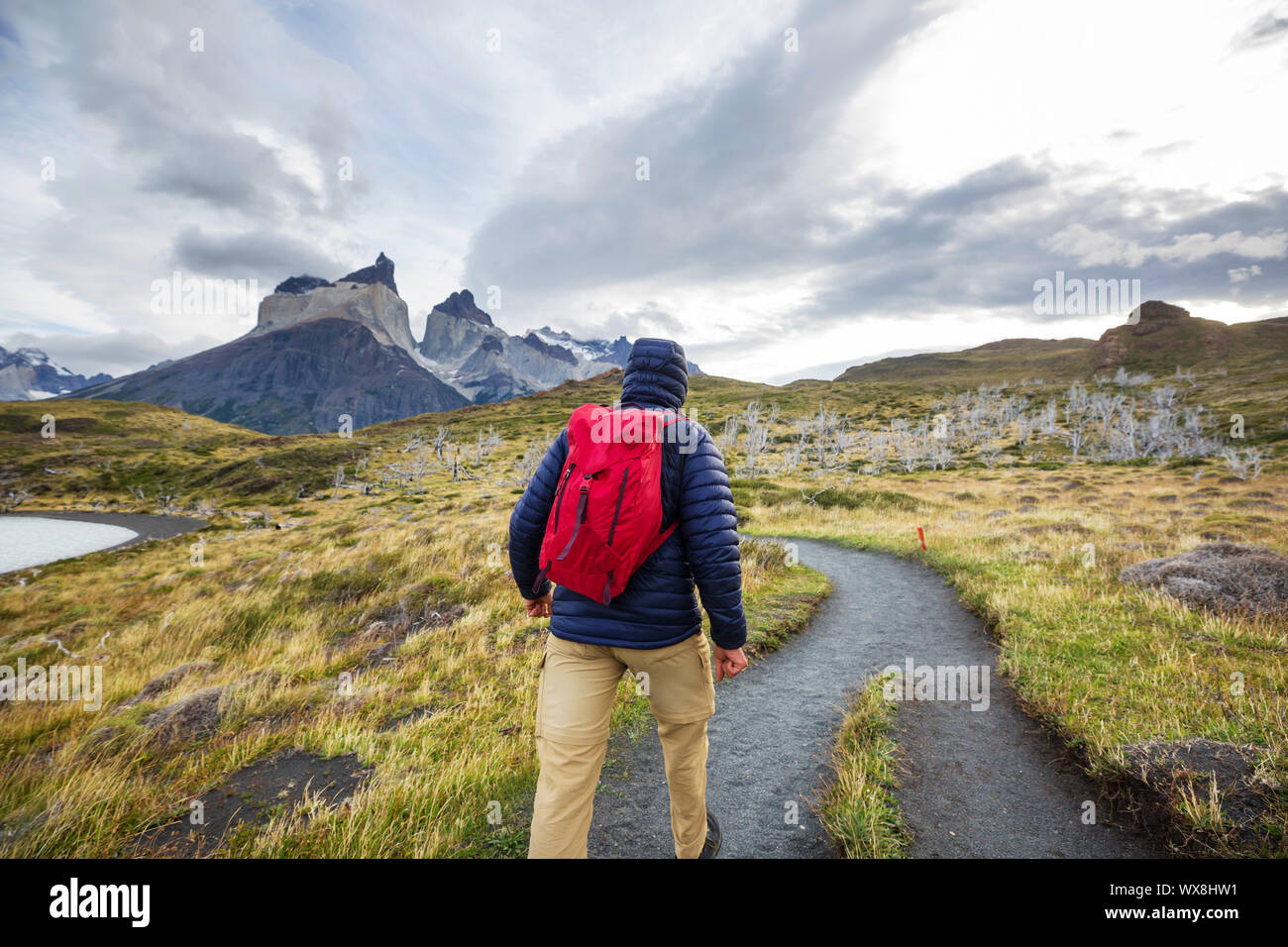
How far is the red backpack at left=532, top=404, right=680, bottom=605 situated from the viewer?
2.47m

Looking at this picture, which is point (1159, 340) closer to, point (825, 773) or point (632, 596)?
point (825, 773)

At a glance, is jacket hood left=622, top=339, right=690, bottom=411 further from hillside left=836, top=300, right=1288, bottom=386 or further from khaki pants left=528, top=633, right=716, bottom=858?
hillside left=836, top=300, right=1288, bottom=386

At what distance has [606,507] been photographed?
2.46m

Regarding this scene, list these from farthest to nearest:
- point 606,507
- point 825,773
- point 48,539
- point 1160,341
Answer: point 1160,341 < point 48,539 < point 825,773 < point 606,507

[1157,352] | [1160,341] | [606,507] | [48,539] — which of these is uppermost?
[1160,341]

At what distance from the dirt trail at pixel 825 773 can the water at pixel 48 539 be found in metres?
42.2

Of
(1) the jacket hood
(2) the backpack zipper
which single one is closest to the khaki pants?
(2) the backpack zipper

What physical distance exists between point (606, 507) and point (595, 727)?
3.74 feet

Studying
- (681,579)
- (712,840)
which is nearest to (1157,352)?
(712,840)

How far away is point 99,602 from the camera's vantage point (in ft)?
53.0

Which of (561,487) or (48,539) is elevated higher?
(561,487)
